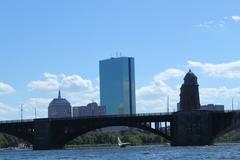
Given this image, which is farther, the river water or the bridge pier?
the bridge pier

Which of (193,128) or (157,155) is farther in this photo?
(193,128)

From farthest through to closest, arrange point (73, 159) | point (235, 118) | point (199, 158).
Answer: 1. point (235, 118)
2. point (73, 159)
3. point (199, 158)

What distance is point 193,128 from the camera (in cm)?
19212

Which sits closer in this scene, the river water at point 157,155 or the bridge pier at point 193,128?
the river water at point 157,155

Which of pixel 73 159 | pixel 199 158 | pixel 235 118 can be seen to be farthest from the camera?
pixel 235 118

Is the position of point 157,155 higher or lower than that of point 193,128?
lower

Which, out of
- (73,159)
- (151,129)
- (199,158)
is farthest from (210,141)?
(199,158)

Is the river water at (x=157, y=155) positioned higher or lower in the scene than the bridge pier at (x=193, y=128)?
lower

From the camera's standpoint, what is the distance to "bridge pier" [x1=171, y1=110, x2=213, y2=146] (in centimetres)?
19100

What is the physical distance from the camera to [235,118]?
188 m

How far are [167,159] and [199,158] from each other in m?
5.24

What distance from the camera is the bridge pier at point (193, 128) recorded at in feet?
627

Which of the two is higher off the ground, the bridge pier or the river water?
the bridge pier

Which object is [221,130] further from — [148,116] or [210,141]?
[148,116]
